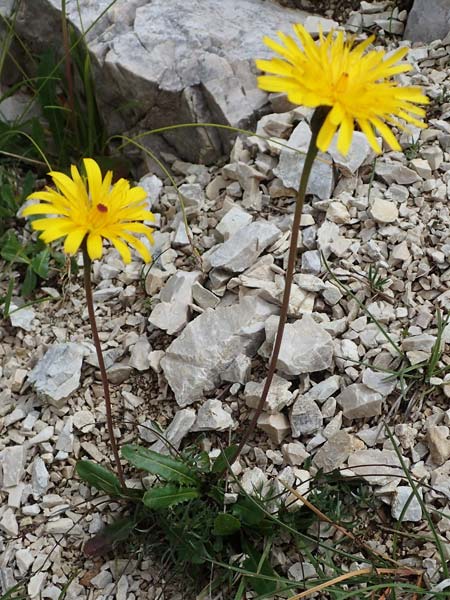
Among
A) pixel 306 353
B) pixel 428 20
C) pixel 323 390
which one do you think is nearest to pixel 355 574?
pixel 323 390

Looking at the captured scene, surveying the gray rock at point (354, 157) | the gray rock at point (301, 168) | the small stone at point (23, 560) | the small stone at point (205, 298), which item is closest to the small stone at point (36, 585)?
the small stone at point (23, 560)

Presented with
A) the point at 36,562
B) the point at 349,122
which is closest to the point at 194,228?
the point at 36,562

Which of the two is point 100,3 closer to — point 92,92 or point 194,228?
point 92,92

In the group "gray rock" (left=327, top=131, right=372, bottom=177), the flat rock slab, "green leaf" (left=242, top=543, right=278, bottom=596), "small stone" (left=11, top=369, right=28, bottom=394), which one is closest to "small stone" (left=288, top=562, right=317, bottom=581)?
"green leaf" (left=242, top=543, right=278, bottom=596)

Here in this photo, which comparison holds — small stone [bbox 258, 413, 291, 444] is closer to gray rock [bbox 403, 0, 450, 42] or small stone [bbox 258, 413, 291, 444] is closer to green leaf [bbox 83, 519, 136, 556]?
green leaf [bbox 83, 519, 136, 556]

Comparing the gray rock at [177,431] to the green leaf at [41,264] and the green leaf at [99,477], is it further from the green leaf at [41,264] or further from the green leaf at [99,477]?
the green leaf at [41,264]

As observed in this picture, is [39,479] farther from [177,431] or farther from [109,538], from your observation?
[177,431]

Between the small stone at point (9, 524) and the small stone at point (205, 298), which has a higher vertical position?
the small stone at point (205, 298)
